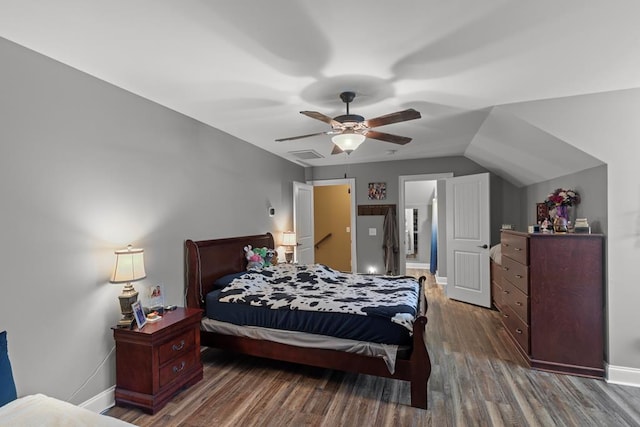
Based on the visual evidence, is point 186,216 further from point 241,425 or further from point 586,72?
point 586,72

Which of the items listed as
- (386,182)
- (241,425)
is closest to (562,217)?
(386,182)

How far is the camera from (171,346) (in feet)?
8.10

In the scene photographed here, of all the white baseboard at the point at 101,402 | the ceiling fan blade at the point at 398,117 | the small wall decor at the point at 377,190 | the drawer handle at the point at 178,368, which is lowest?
the white baseboard at the point at 101,402

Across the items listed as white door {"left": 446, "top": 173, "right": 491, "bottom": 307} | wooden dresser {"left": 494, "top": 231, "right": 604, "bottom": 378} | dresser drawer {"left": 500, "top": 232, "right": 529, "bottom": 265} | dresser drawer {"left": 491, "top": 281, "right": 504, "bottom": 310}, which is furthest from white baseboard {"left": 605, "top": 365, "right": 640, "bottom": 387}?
white door {"left": 446, "top": 173, "right": 491, "bottom": 307}

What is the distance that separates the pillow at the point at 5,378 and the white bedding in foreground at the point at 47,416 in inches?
1.8

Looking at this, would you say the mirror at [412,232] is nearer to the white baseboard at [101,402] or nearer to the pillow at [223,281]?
the pillow at [223,281]

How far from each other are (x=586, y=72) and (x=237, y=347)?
12.2 ft

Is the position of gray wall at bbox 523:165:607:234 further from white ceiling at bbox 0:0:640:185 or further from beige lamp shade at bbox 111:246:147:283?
beige lamp shade at bbox 111:246:147:283

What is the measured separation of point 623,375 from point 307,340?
9.01 ft

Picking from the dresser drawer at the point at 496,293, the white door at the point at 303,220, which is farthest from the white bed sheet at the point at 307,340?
the dresser drawer at the point at 496,293

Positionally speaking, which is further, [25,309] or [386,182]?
[386,182]

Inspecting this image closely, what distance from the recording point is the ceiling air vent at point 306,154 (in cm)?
492

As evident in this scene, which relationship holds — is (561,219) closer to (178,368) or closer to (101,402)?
(178,368)

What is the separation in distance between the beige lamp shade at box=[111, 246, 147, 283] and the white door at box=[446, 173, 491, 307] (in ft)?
15.3
